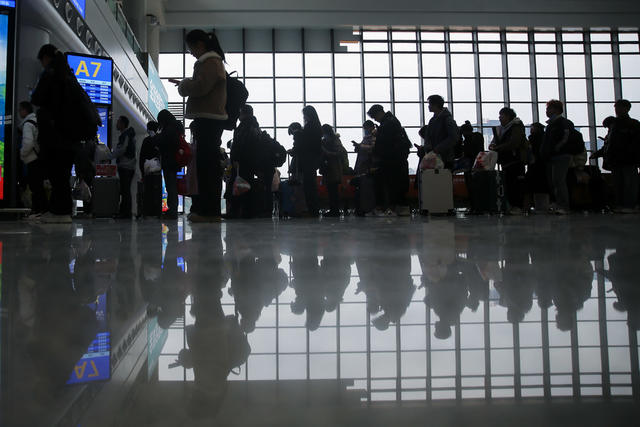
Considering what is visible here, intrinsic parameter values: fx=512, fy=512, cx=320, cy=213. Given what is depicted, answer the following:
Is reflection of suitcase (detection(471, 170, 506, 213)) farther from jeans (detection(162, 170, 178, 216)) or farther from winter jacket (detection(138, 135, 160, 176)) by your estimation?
winter jacket (detection(138, 135, 160, 176))

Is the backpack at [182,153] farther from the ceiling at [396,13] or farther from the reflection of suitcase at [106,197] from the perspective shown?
the ceiling at [396,13]

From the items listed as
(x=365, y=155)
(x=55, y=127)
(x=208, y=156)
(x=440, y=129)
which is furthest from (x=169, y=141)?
(x=440, y=129)

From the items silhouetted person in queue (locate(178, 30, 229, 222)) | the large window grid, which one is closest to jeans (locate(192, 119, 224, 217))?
silhouetted person in queue (locate(178, 30, 229, 222))

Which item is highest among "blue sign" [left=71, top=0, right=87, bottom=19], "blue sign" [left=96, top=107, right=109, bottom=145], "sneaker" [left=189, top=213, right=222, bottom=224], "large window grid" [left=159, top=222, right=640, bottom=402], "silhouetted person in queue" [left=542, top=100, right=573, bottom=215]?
"blue sign" [left=71, top=0, right=87, bottom=19]

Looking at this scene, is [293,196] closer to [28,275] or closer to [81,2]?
[81,2]

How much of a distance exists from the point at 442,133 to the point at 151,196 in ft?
13.2

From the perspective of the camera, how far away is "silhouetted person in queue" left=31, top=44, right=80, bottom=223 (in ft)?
14.1

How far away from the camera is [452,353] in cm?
56

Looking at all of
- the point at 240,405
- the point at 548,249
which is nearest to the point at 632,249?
the point at 548,249

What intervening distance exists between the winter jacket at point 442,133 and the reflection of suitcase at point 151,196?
12.3ft

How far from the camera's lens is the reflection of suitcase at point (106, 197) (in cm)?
710

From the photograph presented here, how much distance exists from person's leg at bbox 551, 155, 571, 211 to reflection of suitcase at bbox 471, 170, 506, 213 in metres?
0.67

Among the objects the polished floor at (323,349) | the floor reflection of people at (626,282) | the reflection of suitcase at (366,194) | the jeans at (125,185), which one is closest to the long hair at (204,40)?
the polished floor at (323,349)

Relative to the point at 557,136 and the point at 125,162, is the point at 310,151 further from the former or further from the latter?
the point at 557,136
